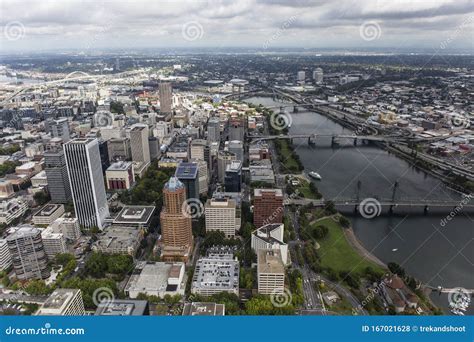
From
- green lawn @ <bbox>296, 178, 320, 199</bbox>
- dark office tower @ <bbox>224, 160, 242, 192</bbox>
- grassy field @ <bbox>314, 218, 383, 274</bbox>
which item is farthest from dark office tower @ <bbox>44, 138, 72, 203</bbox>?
grassy field @ <bbox>314, 218, 383, 274</bbox>

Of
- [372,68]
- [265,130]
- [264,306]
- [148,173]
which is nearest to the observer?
[264,306]

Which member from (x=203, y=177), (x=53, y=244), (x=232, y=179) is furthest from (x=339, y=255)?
(x=53, y=244)

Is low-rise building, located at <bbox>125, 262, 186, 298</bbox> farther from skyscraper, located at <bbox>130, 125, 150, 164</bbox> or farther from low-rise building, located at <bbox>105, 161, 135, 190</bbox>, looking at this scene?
skyscraper, located at <bbox>130, 125, 150, 164</bbox>

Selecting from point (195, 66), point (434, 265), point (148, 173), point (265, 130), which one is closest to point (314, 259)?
point (434, 265)

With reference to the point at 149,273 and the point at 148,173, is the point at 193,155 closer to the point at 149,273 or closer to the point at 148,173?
the point at 148,173

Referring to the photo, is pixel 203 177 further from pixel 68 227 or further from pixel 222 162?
pixel 68 227

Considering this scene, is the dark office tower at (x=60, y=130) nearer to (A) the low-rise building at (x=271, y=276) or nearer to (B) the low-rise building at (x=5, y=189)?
(B) the low-rise building at (x=5, y=189)

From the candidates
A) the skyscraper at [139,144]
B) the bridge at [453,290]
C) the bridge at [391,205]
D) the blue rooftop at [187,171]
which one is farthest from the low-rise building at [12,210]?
the bridge at [453,290]
